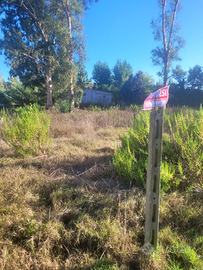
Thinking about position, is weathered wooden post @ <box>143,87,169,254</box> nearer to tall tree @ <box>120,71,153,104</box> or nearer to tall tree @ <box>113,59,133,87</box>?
tall tree @ <box>120,71,153,104</box>

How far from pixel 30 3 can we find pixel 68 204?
578 inches

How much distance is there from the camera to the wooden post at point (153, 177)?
1326mm

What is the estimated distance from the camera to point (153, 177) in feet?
4.48

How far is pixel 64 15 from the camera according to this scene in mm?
11711

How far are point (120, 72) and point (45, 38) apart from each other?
3460cm

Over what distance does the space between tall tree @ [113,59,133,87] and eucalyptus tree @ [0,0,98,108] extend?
103 ft

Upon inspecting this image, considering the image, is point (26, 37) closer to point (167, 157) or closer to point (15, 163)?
point (15, 163)

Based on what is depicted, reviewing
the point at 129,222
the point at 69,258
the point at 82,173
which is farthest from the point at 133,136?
the point at 69,258

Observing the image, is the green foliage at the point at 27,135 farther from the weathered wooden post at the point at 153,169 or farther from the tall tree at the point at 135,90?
the tall tree at the point at 135,90

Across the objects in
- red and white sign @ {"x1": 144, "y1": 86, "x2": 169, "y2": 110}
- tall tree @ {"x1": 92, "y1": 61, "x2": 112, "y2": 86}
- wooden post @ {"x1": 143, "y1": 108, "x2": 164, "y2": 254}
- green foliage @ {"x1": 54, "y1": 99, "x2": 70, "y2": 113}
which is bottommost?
wooden post @ {"x1": 143, "y1": 108, "x2": 164, "y2": 254}

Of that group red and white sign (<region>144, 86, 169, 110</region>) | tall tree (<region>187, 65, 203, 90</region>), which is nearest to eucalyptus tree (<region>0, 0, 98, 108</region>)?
red and white sign (<region>144, 86, 169, 110</region>)

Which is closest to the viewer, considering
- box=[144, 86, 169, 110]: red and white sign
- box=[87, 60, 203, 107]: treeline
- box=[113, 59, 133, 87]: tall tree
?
box=[144, 86, 169, 110]: red and white sign

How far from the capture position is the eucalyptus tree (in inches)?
440

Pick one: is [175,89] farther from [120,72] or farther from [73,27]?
[120,72]
